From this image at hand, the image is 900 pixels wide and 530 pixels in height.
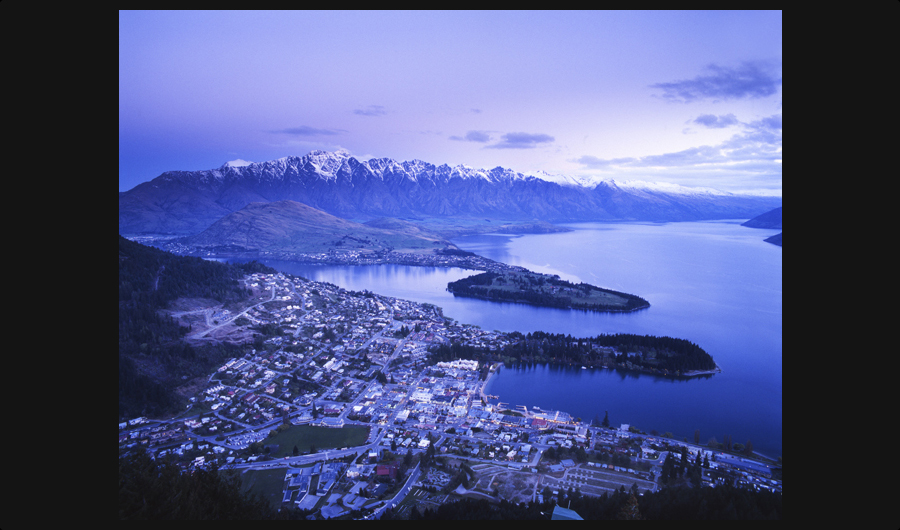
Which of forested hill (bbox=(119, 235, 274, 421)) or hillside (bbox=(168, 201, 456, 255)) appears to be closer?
forested hill (bbox=(119, 235, 274, 421))

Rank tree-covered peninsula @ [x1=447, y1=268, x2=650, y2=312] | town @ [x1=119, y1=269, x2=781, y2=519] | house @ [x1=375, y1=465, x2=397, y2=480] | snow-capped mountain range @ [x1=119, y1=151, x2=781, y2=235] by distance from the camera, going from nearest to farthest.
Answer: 1. town @ [x1=119, y1=269, x2=781, y2=519]
2. house @ [x1=375, y1=465, x2=397, y2=480]
3. tree-covered peninsula @ [x1=447, y1=268, x2=650, y2=312]
4. snow-capped mountain range @ [x1=119, y1=151, x2=781, y2=235]

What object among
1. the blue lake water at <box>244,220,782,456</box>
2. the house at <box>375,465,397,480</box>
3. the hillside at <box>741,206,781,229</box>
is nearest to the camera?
the house at <box>375,465,397,480</box>

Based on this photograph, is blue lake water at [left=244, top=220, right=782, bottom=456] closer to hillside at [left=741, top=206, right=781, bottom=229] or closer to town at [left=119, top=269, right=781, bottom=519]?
town at [left=119, top=269, right=781, bottom=519]

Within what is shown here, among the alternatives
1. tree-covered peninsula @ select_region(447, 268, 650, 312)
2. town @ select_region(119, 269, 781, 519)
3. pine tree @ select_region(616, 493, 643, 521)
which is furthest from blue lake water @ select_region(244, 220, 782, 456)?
pine tree @ select_region(616, 493, 643, 521)

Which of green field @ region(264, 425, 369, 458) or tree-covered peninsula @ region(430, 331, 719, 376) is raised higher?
tree-covered peninsula @ region(430, 331, 719, 376)

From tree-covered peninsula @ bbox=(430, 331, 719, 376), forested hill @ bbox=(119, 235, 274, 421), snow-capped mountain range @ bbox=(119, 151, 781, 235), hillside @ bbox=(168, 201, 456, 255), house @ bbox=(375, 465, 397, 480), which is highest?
snow-capped mountain range @ bbox=(119, 151, 781, 235)
